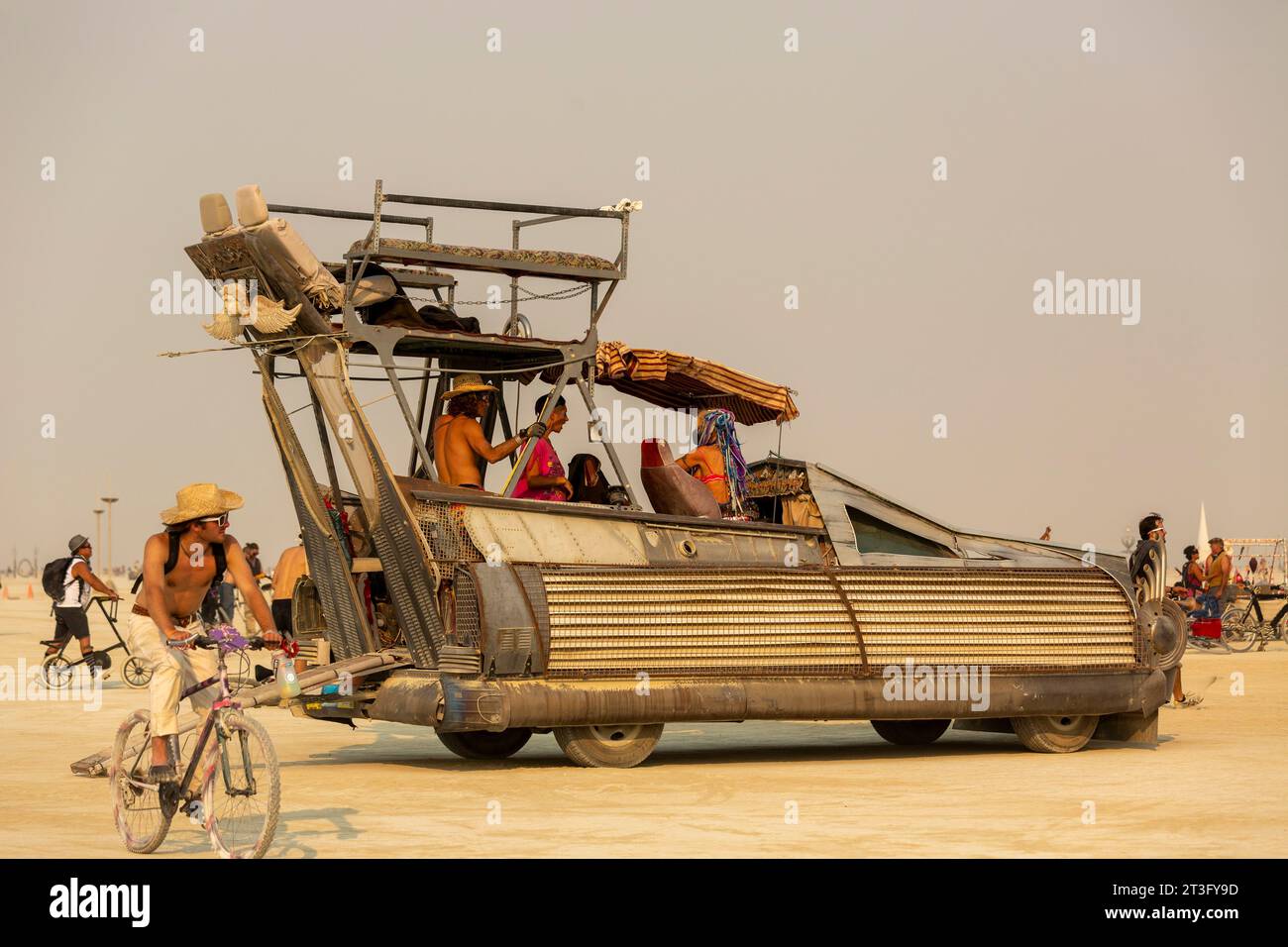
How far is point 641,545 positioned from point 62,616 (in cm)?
1220

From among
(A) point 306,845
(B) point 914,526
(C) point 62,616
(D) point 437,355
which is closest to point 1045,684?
(B) point 914,526

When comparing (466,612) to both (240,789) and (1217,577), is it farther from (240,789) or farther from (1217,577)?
(1217,577)

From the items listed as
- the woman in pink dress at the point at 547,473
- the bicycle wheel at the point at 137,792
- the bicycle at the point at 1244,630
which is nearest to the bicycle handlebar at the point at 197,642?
the bicycle wheel at the point at 137,792

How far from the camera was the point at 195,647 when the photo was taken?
10281mm

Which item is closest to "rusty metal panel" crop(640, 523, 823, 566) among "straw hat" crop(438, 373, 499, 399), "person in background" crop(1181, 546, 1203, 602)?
"straw hat" crop(438, 373, 499, 399)

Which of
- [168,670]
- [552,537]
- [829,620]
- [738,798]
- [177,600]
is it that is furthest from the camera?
[829,620]

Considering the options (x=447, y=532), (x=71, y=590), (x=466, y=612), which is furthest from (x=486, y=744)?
(x=71, y=590)

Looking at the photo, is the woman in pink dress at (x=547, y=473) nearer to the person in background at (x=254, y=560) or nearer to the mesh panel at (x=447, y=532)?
the mesh panel at (x=447, y=532)

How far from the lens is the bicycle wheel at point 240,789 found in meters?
9.52

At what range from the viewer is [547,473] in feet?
49.6

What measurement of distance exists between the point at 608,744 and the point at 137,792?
14.9 ft

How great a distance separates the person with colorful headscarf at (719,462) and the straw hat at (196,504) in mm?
6106

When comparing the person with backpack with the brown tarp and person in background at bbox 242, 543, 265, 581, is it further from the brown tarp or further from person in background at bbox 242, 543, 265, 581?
the brown tarp

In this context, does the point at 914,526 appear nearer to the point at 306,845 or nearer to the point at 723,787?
the point at 723,787
